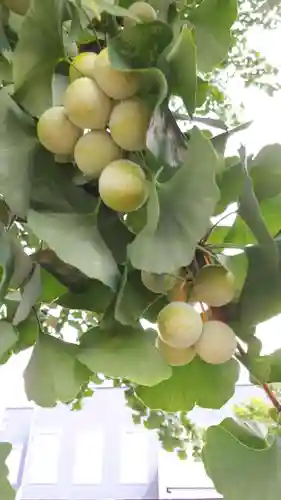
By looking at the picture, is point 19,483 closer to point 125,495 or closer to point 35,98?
point 125,495

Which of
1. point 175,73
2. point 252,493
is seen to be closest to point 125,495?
point 252,493

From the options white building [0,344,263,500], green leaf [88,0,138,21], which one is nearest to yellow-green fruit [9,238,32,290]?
green leaf [88,0,138,21]

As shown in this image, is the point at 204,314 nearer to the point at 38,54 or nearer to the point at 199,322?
the point at 199,322

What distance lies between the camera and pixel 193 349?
0.98 ft

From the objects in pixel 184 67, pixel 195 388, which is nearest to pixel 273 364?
pixel 195 388

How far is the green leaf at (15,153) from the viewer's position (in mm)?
281

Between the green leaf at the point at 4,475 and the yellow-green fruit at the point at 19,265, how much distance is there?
0.32 ft

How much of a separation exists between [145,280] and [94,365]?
0.13 ft

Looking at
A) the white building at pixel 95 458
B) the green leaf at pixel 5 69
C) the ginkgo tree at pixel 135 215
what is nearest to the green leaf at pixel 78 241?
the ginkgo tree at pixel 135 215

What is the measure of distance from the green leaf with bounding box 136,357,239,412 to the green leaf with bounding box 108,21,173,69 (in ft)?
0.47

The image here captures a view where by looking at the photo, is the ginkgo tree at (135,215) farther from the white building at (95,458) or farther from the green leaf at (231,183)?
the white building at (95,458)

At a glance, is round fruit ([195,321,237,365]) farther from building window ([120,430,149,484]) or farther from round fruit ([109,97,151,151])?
building window ([120,430,149,484])

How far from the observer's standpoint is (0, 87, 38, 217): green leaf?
0.92 feet

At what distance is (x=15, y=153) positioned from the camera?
29cm
